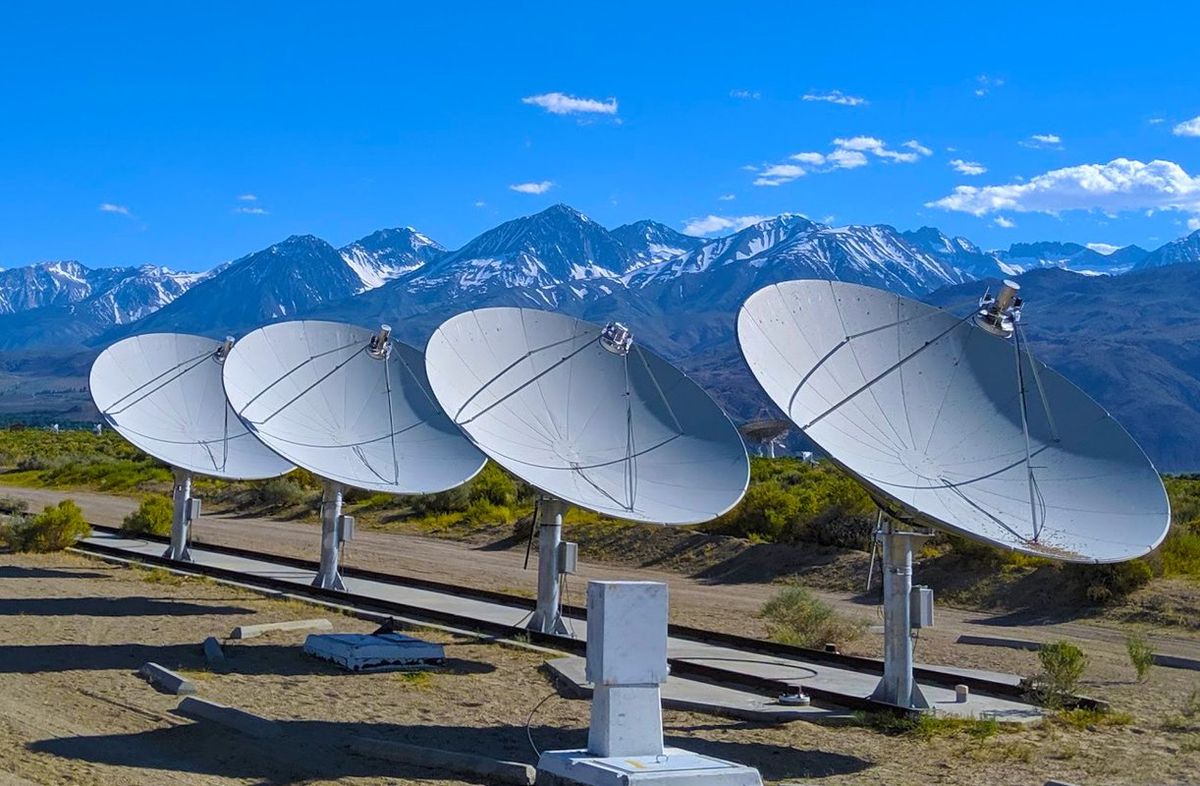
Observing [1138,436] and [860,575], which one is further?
[1138,436]

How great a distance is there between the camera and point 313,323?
30.7 meters

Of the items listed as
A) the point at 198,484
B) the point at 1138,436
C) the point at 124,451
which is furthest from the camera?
the point at 1138,436

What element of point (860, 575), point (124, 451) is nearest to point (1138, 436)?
point (124, 451)

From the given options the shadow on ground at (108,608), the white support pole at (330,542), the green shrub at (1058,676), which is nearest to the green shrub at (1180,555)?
the green shrub at (1058,676)

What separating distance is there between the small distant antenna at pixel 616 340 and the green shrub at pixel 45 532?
17720mm

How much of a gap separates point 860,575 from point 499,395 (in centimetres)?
1328

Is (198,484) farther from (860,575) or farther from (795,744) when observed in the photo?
(795,744)

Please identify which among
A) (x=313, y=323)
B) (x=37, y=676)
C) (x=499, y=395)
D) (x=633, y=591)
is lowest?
(x=37, y=676)

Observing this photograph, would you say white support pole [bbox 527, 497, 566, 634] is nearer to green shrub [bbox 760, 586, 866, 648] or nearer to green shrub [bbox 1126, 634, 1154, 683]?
green shrub [bbox 760, 586, 866, 648]

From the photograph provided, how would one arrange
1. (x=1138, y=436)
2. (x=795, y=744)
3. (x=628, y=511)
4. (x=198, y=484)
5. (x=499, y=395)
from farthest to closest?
(x=1138, y=436), (x=198, y=484), (x=499, y=395), (x=628, y=511), (x=795, y=744)

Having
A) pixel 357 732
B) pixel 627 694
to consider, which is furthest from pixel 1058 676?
pixel 357 732

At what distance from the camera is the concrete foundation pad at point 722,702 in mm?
16953

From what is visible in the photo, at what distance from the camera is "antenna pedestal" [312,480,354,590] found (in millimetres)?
27328

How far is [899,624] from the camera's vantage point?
55.8 ft
